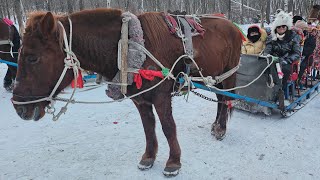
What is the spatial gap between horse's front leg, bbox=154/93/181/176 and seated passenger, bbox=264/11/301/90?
2419 mm

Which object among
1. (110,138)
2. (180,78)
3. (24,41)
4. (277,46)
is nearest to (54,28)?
(24,41)

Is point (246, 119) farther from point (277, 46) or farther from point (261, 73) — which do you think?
point (277, 46)

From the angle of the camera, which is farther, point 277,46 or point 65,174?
point 277,46

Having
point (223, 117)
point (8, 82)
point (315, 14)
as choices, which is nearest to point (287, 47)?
point (223, 117)

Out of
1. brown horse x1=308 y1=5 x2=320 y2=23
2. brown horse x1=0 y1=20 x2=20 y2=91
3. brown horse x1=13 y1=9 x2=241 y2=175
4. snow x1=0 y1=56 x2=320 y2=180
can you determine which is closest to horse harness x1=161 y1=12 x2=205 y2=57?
brown horse x1=13 y1=9 x2=241 y2=175

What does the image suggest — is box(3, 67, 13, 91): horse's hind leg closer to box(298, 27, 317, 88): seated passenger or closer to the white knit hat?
the white knit hat

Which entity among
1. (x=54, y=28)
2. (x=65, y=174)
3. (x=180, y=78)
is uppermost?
(x=54, y=28)

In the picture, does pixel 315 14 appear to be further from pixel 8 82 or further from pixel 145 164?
pixel 8 82

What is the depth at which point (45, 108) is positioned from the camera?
252cm

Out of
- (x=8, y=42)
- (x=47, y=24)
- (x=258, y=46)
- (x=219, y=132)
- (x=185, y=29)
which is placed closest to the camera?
Result: (x=47, y=24)

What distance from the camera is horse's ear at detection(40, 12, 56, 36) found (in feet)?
7.01

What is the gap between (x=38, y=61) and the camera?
2260 mm

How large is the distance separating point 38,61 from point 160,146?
81.0 inches

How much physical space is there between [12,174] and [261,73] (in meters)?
3.71
